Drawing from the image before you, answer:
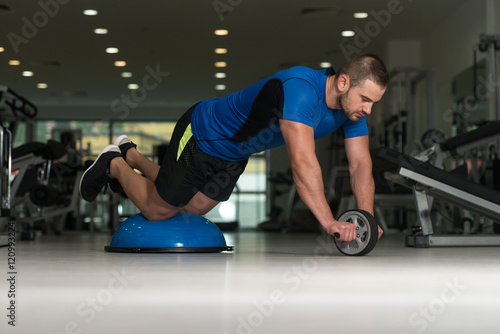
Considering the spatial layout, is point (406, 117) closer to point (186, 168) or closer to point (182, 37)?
point (182, 37)

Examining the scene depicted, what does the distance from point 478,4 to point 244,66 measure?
143 inches

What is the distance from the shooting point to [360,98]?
194cm

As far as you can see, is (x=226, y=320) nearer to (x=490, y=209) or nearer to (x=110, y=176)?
(x=110, y=176)

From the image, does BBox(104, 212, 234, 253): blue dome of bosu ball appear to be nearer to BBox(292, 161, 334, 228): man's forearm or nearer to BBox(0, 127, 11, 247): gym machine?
BBox(292, 161, 334, 228): man's forearm

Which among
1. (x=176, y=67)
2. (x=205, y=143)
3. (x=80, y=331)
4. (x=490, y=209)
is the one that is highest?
(x=176, y=67)

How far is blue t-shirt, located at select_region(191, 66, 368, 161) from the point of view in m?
1.91

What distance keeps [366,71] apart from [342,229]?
498 millimetres

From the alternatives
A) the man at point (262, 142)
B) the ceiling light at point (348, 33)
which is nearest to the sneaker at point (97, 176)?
the man at point (262, 142)

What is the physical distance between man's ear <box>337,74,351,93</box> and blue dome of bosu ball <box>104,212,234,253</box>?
31.1 inches

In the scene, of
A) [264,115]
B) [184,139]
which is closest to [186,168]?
[184,139]

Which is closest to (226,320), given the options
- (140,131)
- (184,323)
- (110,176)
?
(184,323)

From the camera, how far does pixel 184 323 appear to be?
3.59ft

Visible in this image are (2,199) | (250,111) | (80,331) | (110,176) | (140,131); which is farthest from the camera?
(140,131)

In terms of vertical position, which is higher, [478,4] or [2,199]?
[478,4]
